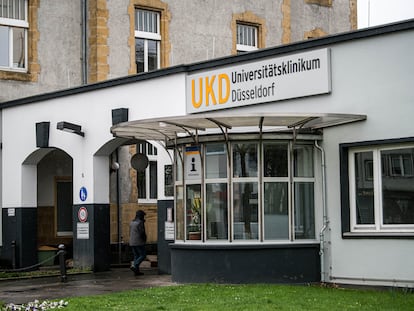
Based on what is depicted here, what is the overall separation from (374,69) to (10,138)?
1287 cm

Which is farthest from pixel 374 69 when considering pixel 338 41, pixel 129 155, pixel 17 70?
pixel 17 70

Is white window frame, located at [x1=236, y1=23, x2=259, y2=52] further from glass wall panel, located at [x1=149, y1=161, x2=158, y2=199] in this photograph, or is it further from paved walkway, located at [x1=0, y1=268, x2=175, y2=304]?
paved walkway, located at [x1=0, y1=268, x2=175, y2=304]

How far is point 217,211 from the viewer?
18234mm

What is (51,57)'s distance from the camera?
93.0 feet

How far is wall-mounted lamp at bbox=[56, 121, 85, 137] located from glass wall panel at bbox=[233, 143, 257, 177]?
6451 mm

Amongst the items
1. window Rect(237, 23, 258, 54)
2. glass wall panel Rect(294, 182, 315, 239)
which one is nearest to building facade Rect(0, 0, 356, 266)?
window Rect(237, 23, 258, 54)

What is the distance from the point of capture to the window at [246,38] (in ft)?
106

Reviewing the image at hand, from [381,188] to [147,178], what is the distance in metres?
13.3

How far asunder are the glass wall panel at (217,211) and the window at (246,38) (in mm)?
14506

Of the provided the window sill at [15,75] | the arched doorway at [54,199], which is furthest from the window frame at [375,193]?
the window sill at [15,75]

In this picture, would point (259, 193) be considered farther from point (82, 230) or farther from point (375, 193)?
point (82, 230)

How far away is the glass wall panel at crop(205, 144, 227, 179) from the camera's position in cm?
1820

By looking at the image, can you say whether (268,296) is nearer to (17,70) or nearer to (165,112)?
(165,112)

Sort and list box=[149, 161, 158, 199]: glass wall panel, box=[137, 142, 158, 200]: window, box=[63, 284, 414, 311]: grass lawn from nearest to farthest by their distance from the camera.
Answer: box=[63, 284, 414, 311]: grass lawn, box=[137, 142, 158, 200]: window, box=[149, 161, 158, 199]: glass wall panel
